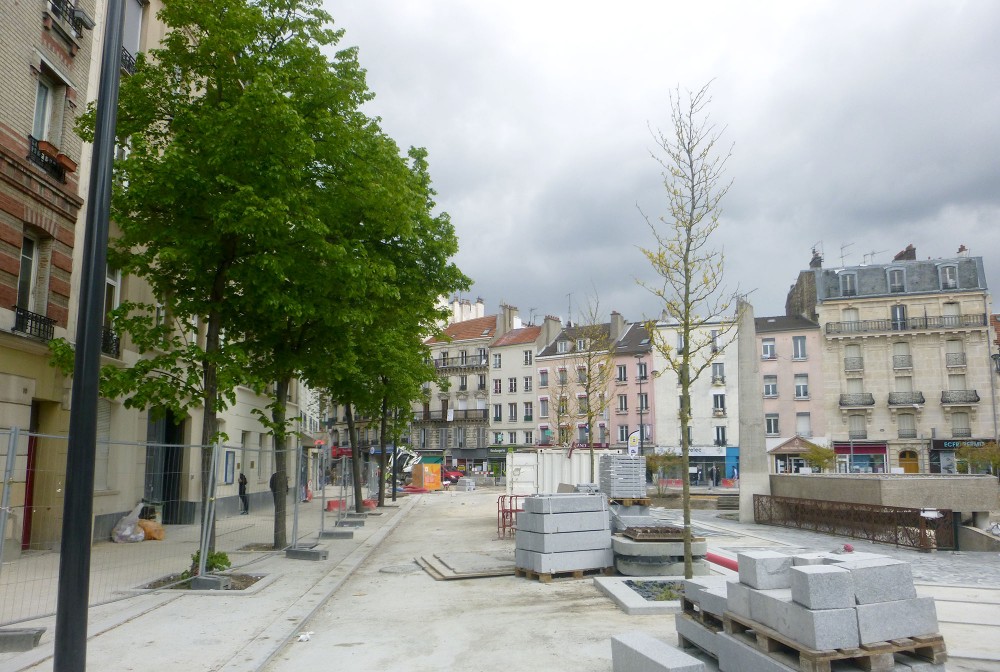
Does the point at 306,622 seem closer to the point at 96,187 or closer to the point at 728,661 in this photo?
the point at 728,661

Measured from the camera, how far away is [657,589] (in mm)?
10633

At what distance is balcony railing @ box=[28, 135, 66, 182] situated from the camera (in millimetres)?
14438

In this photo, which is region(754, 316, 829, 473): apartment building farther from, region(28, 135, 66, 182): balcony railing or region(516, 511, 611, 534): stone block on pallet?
region(28, 135, 66, 182): balcony railing

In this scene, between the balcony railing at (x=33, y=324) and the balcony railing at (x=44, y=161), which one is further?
the balcony railing at (x=44, y=161)

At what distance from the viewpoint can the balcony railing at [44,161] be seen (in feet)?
47.4

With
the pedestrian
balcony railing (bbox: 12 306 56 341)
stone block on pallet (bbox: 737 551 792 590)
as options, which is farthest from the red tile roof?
stone block on pallet (bbox: 737 551 792 590)

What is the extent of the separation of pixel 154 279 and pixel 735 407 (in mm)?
49593

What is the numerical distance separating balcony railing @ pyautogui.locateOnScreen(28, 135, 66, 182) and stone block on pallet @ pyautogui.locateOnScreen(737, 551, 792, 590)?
15138mm

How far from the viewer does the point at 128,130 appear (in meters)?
11.9

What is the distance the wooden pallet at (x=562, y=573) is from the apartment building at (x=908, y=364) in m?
45.4

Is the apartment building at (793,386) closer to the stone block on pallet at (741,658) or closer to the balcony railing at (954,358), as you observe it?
the balcony railing at (954,358)

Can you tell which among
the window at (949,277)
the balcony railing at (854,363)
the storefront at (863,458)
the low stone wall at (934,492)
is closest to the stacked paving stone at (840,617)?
the low stone wall at (934,492)

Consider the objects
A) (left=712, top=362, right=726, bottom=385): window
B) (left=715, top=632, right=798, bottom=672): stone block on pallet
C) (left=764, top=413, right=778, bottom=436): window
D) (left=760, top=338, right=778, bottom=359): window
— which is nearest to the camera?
(left=715, top=632, right=798, bottom=672): stone block on pallet

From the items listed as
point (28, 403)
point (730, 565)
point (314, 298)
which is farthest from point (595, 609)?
point (28, 403)
